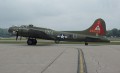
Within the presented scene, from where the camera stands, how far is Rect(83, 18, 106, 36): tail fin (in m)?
41.8

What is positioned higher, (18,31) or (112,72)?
(18,31)

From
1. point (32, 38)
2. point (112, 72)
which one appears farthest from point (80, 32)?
point (112, 72)

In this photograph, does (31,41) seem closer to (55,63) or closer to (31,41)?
(31,41)

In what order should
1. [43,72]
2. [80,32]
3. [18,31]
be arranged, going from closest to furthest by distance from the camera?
[43,72] → [18,31] → [80,32]

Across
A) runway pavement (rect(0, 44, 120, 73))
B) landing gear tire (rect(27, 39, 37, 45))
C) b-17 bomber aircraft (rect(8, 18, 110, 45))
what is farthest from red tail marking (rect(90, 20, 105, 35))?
runway pavement (rect(0, 44, 120, 73))

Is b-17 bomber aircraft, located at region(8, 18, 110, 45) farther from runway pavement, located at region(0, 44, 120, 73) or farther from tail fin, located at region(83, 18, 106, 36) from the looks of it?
runway pavement, located at region(0, 44, 120, 73)

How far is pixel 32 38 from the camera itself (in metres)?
41.1

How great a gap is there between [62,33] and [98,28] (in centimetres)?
621

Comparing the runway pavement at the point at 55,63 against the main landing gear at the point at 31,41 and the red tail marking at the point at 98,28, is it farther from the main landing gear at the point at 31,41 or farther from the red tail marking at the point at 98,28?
the red tail marking at the point at 98,28

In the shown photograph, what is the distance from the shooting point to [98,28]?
42.4 meters

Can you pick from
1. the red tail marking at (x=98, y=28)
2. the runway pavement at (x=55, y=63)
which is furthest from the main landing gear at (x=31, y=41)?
the runway pavement at (x=55, y=63)

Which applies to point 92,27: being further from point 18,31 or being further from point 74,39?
point 18,31

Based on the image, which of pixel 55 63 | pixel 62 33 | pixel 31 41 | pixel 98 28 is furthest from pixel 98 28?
pixel 55 63

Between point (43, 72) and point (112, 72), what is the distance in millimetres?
2841
